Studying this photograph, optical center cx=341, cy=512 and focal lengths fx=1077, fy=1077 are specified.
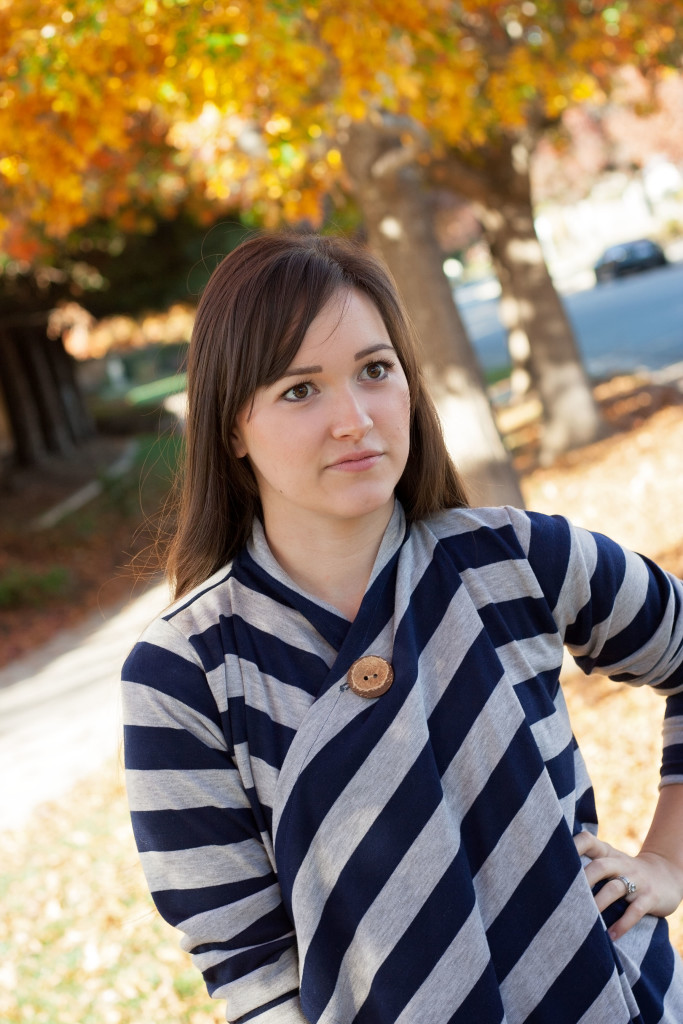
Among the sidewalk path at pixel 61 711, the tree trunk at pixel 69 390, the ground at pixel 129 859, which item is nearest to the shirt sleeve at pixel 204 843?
the ground at pixel 129 859

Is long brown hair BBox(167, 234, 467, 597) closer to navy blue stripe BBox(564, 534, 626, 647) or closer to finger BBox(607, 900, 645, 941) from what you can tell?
navy blue stripe BBox(564, 534, 626, 647)

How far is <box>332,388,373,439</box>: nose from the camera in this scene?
187 centimetres

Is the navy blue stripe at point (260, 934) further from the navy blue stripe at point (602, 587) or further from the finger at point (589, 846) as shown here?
the navy blue stripe at point (602, 587)

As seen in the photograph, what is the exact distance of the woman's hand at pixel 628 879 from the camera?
6.35 ft

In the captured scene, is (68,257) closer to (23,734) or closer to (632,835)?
(23,734)

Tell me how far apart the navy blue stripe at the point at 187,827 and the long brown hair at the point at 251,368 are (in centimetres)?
52

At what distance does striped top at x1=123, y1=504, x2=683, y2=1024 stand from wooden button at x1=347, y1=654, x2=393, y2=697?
0.01 meters

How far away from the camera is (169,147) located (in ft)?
39.4

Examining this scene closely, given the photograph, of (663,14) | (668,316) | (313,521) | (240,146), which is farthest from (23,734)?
(668,316)

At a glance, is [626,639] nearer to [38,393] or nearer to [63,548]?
[63,548]

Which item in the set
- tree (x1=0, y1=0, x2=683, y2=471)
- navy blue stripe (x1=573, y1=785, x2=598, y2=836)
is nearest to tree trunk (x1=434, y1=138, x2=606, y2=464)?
tree (x1=0, y1=0, x2=683, y2=471)

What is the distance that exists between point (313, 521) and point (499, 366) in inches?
1004

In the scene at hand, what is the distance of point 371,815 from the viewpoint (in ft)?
5.69

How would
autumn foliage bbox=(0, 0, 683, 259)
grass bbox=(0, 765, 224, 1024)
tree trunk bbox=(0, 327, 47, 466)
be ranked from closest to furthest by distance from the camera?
grass bbox=(0, 765, 224, 1024), autumn foliage bbox=(0, 0, 683, 259), tree trunk bbox=(0, 327, 47, 466)
